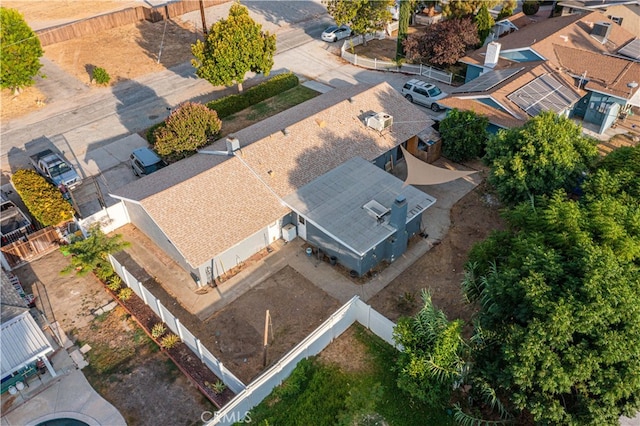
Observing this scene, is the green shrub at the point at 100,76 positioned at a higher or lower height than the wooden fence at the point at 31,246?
higher

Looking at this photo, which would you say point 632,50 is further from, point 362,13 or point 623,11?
point 362,13

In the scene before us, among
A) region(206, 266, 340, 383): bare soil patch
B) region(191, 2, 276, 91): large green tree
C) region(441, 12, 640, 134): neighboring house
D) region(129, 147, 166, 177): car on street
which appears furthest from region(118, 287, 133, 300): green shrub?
region(441, 12, 640, 134): neighboring house

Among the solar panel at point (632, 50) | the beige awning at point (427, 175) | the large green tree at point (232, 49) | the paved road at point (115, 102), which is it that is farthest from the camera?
the solar panel at point (632, 50)

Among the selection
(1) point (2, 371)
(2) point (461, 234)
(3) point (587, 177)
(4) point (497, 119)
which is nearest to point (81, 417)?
(1) point (2, 371)

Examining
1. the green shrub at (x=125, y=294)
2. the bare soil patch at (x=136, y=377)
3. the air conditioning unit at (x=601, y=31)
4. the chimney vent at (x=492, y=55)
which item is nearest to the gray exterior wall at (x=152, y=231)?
the green shrub at (x=125, y=294)

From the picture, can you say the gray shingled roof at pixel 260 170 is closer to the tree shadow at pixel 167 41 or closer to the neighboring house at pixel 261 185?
the neighboring house at pixel 261 185

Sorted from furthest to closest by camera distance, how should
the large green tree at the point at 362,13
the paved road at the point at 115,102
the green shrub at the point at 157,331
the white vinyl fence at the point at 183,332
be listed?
the large green tree at the point at 362,13 → the paved road at the point at 115,102 → the green shrub at the point at 157,331 → the white vinyl fence at the point at 183,332

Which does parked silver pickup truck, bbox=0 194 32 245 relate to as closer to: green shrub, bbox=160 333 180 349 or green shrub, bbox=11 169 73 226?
green shrub, bbox=11 169 73 226
